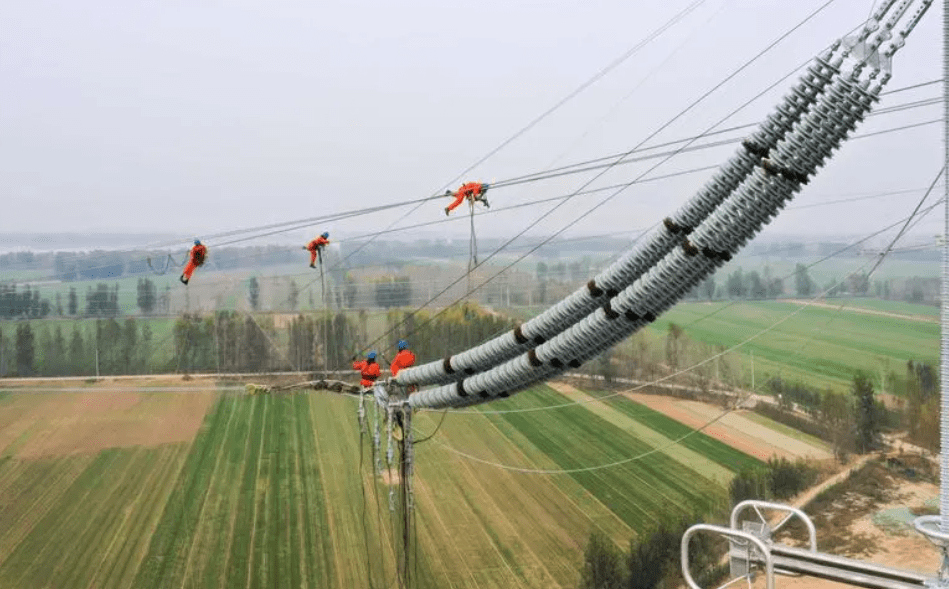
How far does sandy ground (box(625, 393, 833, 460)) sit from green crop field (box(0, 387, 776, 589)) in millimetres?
500

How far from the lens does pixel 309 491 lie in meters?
15.7

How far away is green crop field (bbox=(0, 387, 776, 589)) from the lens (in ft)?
41.4

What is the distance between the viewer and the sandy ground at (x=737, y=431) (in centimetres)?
1703

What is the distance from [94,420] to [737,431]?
62.2ft

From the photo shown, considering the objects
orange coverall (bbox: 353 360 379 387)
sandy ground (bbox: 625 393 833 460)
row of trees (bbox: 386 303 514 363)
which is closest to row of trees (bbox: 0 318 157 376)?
row of trees (bbox: 386 303 514 363)

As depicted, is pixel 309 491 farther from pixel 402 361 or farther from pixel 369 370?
pixel 402 361

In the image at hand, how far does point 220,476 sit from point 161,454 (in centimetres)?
204

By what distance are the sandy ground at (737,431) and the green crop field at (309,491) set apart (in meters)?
0.50

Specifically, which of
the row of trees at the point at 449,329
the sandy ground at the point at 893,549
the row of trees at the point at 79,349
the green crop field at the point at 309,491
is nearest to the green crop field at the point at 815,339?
the green crop field at the point at 309,491

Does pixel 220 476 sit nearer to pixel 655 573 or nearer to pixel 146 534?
pixel 146 534

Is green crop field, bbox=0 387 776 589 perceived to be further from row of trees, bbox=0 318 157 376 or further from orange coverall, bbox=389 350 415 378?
orange coverall, bbox=389 350 415 378

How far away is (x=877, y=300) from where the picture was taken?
2236 cm

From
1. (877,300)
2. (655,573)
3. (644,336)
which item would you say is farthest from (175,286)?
(877,300)

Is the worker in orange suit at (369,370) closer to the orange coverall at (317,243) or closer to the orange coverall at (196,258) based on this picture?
the orange coverall at (317,243)
